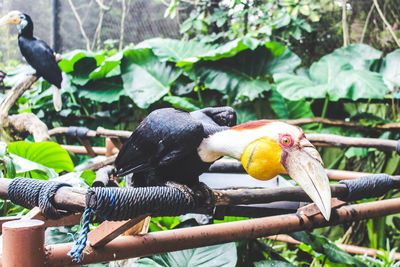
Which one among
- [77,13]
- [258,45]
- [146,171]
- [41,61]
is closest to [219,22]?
[258,45]

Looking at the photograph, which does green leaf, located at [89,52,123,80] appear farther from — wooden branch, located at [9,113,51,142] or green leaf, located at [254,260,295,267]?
green leaf, located at [254,260,295,267]

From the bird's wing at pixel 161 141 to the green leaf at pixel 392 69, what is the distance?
2147 millimetres

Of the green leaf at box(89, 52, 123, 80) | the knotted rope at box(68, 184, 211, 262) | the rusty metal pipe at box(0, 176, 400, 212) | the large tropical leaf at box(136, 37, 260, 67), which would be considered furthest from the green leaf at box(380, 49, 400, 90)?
the knotted rope at box(68, 184, 211, 262)

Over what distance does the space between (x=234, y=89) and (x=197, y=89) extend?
36cm

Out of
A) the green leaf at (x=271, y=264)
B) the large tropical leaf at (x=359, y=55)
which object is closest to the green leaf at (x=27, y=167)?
the green leaf at (x=271, y=264)

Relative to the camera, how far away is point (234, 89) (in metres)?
2.62

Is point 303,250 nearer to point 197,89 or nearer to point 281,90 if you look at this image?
point 281,90

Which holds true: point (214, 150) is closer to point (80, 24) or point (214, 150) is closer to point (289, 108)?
point (289, 108)

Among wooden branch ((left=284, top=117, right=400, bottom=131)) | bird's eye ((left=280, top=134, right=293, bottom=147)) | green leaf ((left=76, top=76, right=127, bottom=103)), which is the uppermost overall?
bird's eye ((left=280, top=134, right=293, bottom=147))

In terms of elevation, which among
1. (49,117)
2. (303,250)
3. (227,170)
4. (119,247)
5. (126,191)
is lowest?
(303,250)

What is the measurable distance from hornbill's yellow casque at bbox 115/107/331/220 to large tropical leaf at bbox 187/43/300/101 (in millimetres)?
1653

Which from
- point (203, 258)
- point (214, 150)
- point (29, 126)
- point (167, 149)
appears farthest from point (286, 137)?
point (29, 126)

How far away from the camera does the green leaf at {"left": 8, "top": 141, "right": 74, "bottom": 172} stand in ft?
4.80

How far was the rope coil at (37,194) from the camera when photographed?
66 cm
